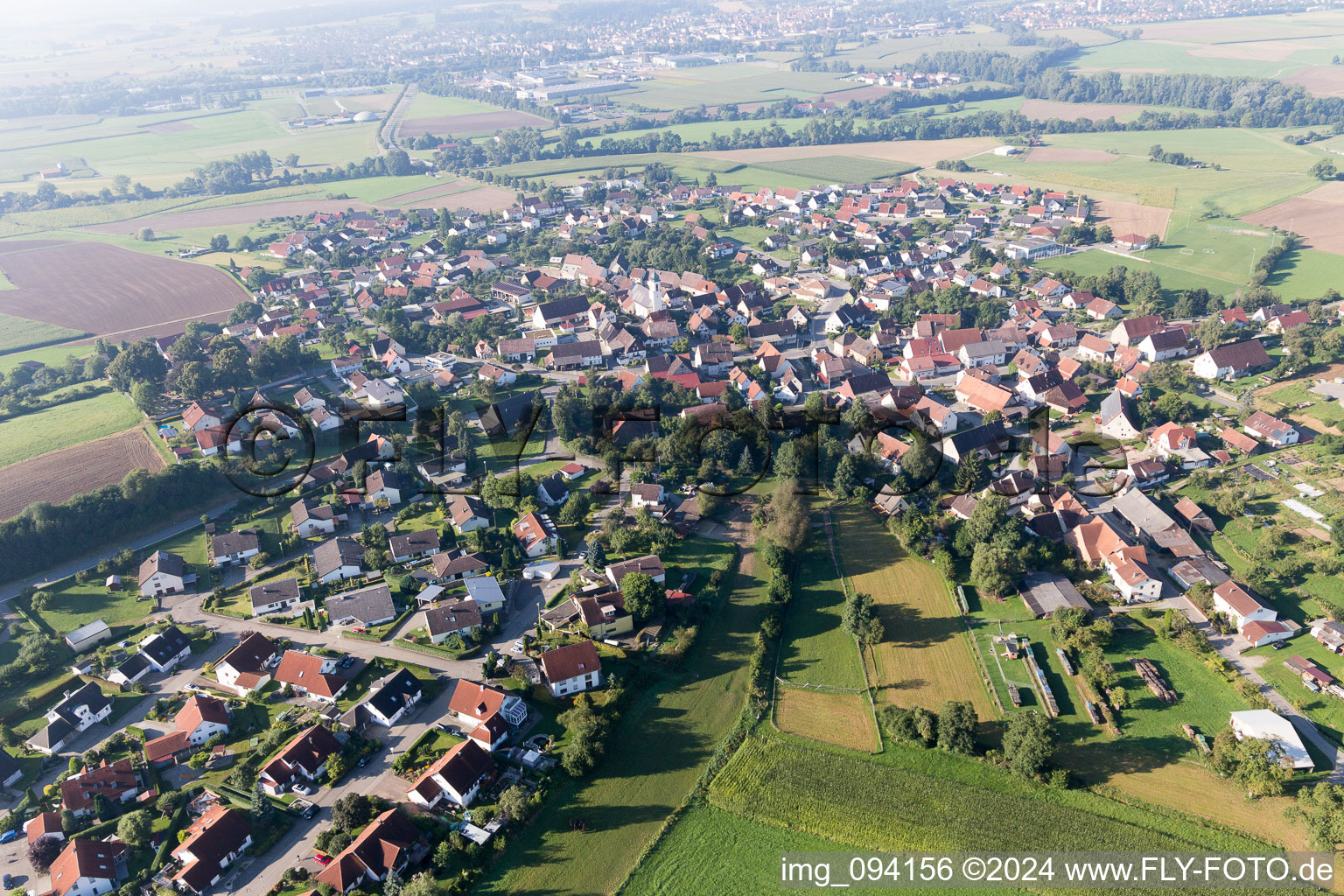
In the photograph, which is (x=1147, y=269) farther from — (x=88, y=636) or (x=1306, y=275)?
(x=88, y=636)

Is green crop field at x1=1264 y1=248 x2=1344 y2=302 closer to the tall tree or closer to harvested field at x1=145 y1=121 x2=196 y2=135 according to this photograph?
the tall tree

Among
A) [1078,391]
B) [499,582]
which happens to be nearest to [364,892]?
[499,582]

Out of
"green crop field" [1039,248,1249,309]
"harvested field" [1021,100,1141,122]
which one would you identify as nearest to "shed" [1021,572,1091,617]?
"green crop field" [1039,248,1249,309]

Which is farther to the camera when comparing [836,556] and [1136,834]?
[836,556]

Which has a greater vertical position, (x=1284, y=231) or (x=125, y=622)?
(x=1284, y=231)

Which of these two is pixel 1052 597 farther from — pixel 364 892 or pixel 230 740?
pixel 230 740

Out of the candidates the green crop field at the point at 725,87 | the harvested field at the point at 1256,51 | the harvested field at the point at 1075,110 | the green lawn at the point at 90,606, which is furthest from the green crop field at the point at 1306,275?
the harvested field at the point at 1256,51
